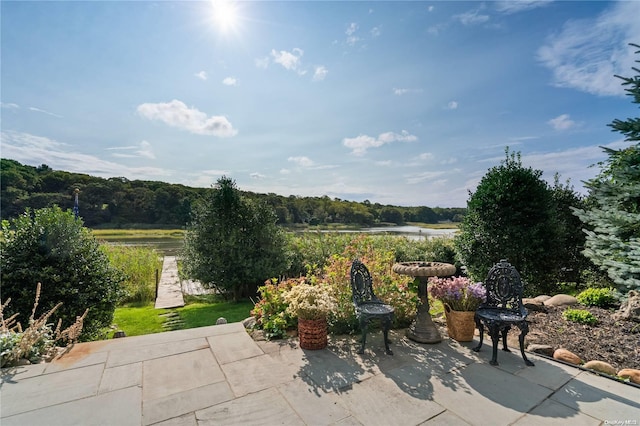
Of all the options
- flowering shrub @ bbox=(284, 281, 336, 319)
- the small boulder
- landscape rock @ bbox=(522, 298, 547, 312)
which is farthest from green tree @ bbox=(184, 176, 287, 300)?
the small boulder

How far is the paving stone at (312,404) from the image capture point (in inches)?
77.5

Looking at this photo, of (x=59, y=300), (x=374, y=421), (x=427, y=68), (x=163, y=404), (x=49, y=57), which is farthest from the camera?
(x=427, y=68)

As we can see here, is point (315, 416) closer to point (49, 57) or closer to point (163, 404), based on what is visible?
point (163, 404)

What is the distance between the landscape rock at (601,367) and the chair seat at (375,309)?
193 cm

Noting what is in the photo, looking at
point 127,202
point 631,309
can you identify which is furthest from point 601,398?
point 127,202

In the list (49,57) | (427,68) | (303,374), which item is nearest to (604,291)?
(427,68)

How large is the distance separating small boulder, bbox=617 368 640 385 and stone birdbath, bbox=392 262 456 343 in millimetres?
1580

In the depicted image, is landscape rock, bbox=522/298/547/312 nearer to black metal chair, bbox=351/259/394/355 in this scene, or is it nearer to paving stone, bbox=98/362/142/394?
black metal chair, bbox=351/259/394/355

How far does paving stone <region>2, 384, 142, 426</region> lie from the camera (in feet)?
6.25

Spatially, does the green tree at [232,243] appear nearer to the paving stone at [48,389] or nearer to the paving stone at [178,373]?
the paving stone at [178,373]

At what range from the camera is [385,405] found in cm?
213

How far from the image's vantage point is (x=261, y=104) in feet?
18.8

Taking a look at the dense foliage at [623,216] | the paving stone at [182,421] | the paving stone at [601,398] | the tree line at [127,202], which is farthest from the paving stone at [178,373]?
the tree line at [127,202]

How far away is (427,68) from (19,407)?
22.0 feet
